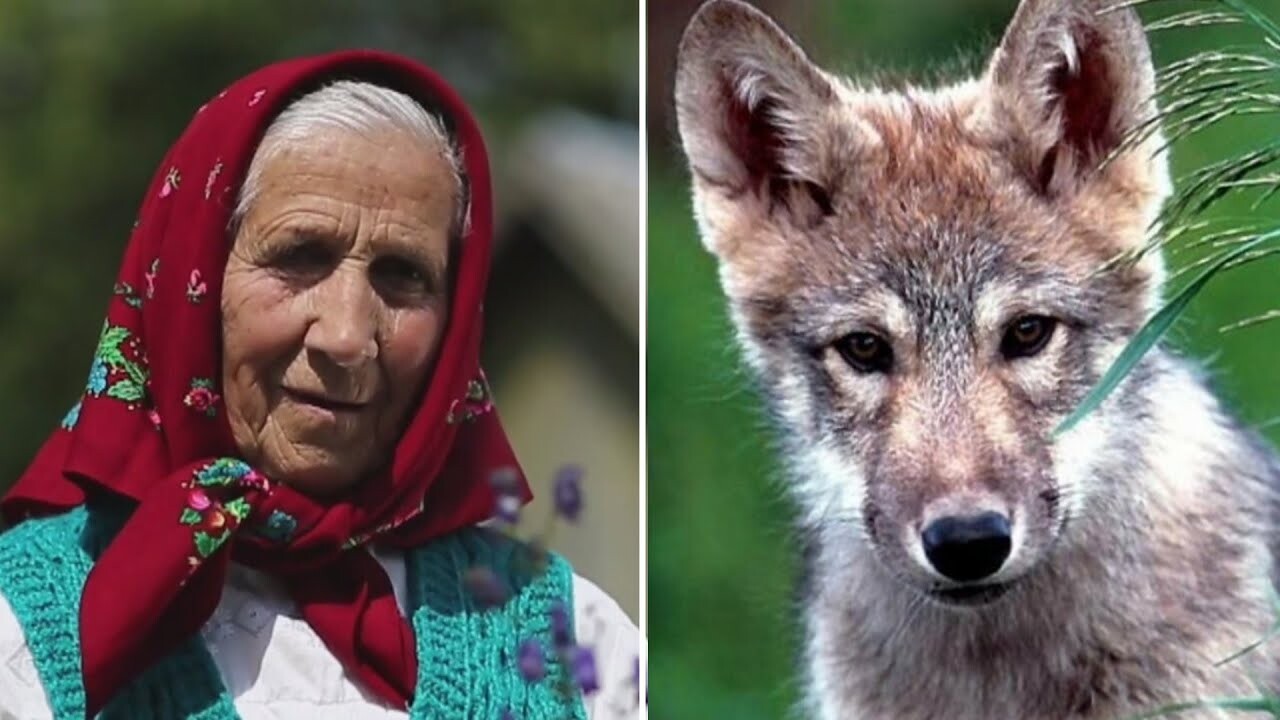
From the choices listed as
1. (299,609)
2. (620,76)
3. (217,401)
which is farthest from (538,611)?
(620,76)

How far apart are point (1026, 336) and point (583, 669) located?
A: 116 cm

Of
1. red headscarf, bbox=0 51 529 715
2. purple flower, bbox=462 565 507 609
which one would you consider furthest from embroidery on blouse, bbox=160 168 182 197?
purple flower, bbox=462 565 507 609

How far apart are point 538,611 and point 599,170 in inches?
35.9

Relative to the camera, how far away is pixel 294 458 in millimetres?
3848

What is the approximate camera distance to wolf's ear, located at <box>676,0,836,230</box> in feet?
12.3

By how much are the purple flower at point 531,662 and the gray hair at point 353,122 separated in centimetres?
82

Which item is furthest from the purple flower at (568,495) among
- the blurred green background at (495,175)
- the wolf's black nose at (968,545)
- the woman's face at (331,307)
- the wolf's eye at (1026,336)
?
the wolf's eye at (1026,336)

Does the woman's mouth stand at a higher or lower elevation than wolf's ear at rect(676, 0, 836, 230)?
lower

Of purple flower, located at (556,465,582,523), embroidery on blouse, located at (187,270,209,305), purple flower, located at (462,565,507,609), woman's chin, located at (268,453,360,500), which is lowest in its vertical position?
purple flower, located at (462,565,507,609)

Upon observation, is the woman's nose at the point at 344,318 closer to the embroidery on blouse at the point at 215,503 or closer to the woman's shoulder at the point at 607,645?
the embroidery on blouse at the point at 215,503

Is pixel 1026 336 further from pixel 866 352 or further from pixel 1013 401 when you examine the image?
pixel 866 352

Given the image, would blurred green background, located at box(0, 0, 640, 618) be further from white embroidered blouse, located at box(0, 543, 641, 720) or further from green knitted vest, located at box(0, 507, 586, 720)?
white embroidered blouse, located at box(0, 543, 641, 720)

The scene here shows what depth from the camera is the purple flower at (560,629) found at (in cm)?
404

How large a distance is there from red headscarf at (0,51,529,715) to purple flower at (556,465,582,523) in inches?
10.0
